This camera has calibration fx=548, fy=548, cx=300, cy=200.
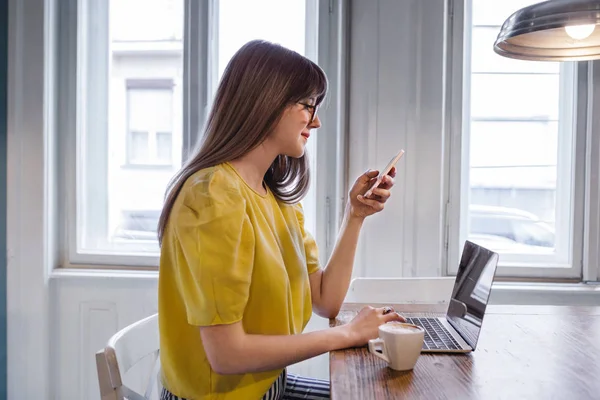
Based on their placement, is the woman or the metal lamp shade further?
the metal lamp shade

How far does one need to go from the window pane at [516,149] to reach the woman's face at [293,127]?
1.17 metres

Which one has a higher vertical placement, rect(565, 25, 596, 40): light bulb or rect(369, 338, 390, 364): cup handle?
rect(565, 25, 596, 40): light bulb

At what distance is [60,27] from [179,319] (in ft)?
5.27

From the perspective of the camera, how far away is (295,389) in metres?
1.21

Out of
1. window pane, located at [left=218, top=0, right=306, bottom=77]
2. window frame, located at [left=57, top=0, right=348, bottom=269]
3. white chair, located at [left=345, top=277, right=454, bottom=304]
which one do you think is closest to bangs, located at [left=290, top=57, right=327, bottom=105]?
white chair, located at [left=345, top=277, right=454, bottom=304]

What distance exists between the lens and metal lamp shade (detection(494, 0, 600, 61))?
1071 millimetres

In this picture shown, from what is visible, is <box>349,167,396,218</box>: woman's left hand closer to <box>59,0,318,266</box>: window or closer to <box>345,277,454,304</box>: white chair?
<box>345,277,454,304</box>: white chair

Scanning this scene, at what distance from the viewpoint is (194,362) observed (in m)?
1.00

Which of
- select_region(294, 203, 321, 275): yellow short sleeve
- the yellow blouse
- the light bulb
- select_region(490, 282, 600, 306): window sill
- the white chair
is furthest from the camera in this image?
select_region(490, 282, 600, 306): window sill

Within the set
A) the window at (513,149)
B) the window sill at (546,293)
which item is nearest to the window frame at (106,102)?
the window at (513,149)

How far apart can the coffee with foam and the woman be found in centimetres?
5

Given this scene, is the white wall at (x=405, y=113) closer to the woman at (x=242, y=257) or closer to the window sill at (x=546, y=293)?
the window sill at (x=546, y=293)

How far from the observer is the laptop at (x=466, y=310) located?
103cm

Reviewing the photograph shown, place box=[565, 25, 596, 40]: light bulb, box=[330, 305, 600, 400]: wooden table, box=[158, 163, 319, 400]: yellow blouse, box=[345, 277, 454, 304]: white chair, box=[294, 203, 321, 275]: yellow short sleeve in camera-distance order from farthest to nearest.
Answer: box=[345, 277, 454, 304]: white chair, box=[294, 203, 321, 275]: yellow short sleeve, box=[565, 25, 596, 40]: light bulb, box=[158, 163, 319, 400]: yellow blouse, box=[330, 305, 600, 400]: wooden table
